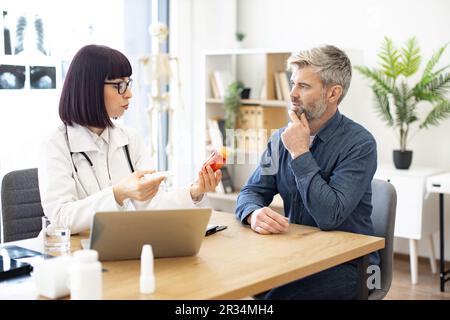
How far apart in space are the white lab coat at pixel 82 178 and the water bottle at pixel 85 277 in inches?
24.3

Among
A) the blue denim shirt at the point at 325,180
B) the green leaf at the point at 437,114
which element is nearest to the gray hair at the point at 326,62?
the blue denim shirt at the point at 325,180

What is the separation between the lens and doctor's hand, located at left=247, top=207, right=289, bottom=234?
2.22 meters

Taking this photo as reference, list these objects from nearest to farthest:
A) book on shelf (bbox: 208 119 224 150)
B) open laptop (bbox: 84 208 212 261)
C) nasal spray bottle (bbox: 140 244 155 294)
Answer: nasal spray bottle (bbox: 140 244 155 294) → open laptop (bbox: 84 208 212 261) → book on shelf (bbox: 208 119 224 150)

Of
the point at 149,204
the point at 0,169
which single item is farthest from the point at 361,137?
the point at 0,169

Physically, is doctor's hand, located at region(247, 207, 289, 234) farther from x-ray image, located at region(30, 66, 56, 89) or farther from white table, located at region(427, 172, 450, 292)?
x-ray image, located at region(30, 66, 56, 89)

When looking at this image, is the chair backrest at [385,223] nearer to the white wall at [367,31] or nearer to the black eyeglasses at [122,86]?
the black eyeglasses at [122,86]

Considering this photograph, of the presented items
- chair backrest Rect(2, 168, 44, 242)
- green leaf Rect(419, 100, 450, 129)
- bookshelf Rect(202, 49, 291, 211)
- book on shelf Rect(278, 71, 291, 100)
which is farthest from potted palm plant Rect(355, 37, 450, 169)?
chair backrest Rect(2, 168, 44, 242)

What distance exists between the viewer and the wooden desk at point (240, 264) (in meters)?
1.62

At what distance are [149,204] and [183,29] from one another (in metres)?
3.16

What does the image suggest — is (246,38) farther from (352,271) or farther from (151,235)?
(151,235)

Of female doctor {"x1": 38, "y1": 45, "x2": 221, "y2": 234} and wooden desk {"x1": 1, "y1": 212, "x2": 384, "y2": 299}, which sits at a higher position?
female doctor {"x1": 38, "y1": 45, "x2": 221, "y2": 234}

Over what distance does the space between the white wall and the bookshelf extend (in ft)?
0.72

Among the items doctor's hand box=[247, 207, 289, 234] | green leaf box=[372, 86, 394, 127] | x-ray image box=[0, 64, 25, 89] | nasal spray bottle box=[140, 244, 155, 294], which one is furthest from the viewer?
green leaf box=[372, 86, 394, 127]

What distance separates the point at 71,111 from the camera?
245 cm
